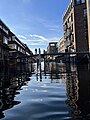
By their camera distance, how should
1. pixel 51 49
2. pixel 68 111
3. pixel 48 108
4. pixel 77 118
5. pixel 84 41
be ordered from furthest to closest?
pixel 51 49, pixel 84 41, pixel 48 108, pixel 68 111, pixel 77 118

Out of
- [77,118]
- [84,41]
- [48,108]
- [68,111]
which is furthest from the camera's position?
[84,41]

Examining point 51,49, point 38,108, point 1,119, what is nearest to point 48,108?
point 38,108

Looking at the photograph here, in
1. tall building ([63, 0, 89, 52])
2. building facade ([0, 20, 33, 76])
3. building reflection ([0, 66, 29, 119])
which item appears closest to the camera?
building reflection ([0, 66, 29, 119])

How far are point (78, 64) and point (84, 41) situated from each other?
27.7 feet

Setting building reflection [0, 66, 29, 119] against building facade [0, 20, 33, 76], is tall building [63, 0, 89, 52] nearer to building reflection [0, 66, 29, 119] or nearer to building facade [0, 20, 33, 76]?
building facade [0, 20, 33, 76]

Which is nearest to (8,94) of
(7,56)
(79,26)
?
(7,56)

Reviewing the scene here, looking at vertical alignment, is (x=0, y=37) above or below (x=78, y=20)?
below

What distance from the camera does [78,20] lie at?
266ft

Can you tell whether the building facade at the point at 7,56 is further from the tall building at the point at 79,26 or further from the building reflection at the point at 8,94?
the building reflection at the point at 8,94

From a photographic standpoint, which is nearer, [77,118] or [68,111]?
[77,118]

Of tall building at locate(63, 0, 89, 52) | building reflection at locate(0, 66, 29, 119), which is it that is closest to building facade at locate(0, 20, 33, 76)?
tall building at locate(63, 0, 89, 52)

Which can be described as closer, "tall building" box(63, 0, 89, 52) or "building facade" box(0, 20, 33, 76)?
"building facade" box(0, 20, 33, 76)

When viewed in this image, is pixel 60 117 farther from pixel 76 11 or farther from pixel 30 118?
pixel 76 11

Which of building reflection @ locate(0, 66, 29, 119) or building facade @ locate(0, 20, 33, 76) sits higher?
building facade @ locate(0, 20, 33, 76)
